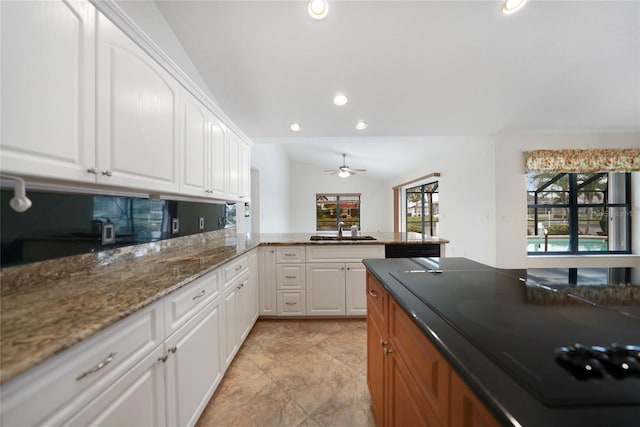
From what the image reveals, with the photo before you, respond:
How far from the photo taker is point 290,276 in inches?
104

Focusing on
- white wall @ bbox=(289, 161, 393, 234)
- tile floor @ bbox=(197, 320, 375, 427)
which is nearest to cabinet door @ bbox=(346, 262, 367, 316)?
tile floor @ bbox=(197, 320, 375, 427)

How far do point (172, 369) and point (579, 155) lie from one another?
5102 millimetres

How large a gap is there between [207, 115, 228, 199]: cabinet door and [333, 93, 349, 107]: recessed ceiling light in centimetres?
132

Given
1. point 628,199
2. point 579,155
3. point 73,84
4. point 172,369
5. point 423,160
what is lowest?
point 172,369

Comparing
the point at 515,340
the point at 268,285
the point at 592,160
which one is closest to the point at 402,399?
the point at 515,340

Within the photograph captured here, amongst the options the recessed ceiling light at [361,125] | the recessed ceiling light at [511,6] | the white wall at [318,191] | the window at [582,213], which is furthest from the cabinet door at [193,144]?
the white wall at [318,191]

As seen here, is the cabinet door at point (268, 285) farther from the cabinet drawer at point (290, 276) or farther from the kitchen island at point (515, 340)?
the kitchen island at point (515, 340)

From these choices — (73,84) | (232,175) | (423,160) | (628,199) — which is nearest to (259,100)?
(232,175)

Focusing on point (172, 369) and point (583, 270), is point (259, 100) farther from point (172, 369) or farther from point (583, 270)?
point (583, 270)

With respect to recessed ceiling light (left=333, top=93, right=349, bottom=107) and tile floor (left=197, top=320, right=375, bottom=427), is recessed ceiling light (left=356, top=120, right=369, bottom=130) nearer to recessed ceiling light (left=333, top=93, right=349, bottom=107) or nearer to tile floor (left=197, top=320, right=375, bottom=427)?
recessed ceiling light (left=333, top=93, right=349, bottom=107)

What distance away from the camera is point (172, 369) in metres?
1.06

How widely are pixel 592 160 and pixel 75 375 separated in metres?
5.35

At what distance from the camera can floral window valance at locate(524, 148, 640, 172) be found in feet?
10.8

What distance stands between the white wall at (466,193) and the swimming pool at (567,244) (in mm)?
832
